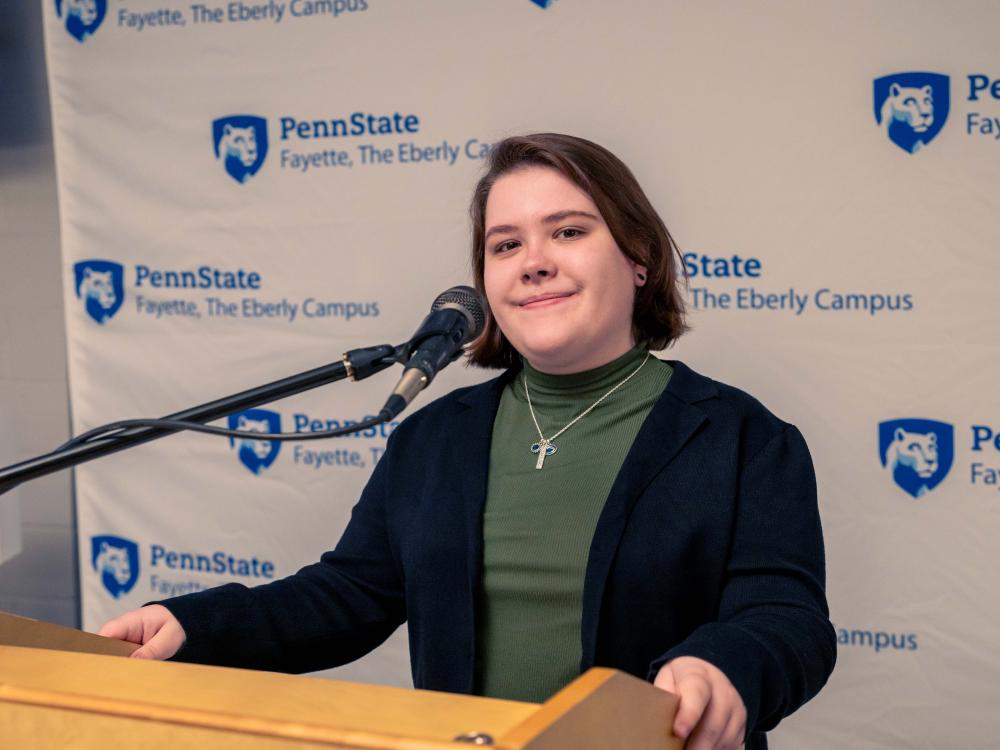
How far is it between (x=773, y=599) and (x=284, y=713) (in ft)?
2.41

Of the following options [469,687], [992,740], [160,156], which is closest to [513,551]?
[469,687]

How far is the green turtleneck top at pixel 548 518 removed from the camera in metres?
1.35

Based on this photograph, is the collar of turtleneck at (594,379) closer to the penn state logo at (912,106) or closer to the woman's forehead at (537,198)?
the woman's forehead at (537,198)

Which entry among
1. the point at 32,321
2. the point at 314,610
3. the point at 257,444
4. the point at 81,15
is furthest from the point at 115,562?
the point at 314,610

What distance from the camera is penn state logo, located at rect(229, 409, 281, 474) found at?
2881mm

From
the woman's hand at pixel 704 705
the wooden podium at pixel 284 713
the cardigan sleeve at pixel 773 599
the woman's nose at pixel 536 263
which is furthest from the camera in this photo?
the woman's nose at pixel 536 263

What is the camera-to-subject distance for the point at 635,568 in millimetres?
1325

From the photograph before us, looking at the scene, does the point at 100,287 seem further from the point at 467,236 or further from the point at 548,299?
the point at 548,299

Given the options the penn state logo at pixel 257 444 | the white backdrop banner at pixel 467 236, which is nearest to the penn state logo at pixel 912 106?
the white backdrop banner at pixel 467 236

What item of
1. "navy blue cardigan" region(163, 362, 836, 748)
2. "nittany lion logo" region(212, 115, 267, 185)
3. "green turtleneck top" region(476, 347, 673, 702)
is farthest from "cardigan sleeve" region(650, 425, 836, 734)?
"nittany lion logo" region(212, 115, 267, 185)

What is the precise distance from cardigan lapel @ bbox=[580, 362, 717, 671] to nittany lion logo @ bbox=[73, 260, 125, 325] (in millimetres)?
1974

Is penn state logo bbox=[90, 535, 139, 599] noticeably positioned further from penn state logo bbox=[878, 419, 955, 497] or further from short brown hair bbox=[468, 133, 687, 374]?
penn state logo bbox=[878, 419, 955, 497]

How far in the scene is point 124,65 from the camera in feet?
9.59

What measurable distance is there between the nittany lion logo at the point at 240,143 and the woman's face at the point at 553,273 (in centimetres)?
151
